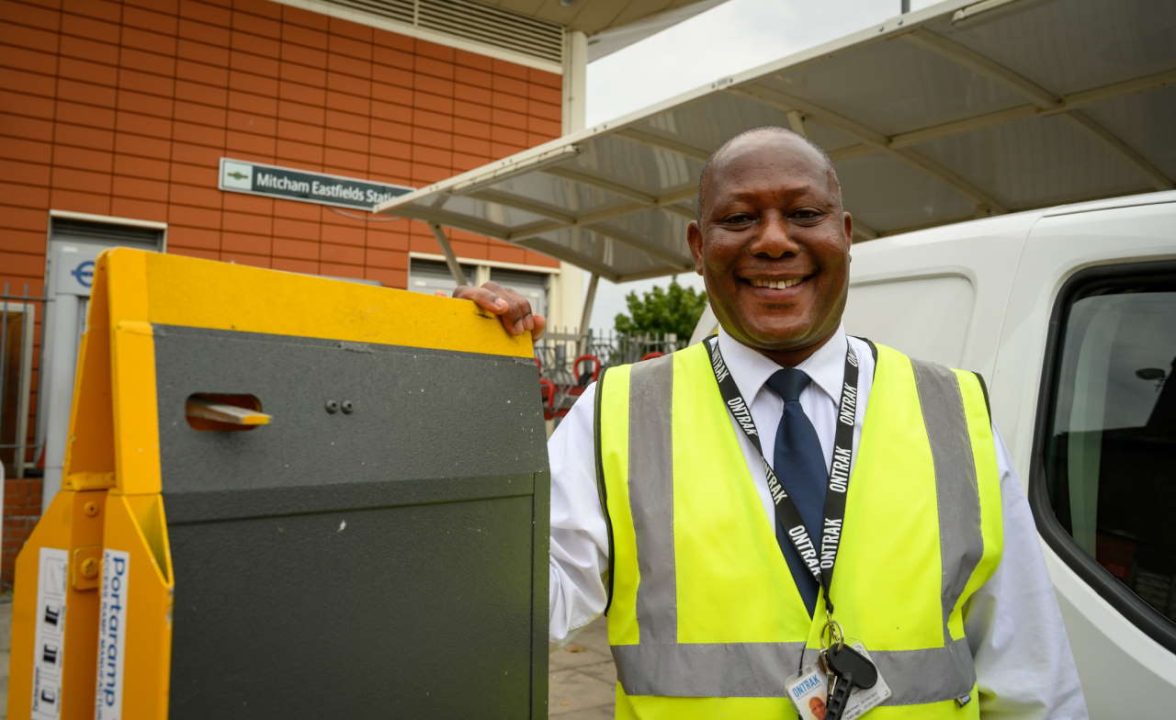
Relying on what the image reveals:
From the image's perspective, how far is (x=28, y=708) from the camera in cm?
112

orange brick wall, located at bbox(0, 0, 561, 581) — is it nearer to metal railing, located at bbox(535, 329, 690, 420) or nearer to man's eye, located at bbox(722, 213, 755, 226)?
metal railing, located at bbox(535, 329, 690, 420)

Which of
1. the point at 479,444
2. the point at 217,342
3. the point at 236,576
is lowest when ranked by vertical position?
the point at 236,576

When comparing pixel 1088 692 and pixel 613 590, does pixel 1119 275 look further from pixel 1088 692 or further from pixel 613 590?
pixel 613 590

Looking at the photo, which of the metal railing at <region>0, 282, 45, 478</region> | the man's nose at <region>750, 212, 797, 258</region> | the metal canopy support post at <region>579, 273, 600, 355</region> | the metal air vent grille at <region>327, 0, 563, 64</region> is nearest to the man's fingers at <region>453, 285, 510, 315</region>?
the man's nose at <region>750, 212, 797, 258</region>

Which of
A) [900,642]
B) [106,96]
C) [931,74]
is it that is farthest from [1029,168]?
[106,96]

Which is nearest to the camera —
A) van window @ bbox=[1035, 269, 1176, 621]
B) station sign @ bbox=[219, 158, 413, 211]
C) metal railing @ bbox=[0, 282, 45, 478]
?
van window @ bbox=[1035, 269, 1176, 621]

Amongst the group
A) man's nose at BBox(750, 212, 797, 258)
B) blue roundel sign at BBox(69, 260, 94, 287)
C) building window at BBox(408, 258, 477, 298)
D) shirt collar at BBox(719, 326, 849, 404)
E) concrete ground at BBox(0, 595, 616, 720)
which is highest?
building window at BBox(408, 258, 477, 298)

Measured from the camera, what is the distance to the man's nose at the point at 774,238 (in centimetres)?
163

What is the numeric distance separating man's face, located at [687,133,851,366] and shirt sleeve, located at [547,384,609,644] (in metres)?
0.39

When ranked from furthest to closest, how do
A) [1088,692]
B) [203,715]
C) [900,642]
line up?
[1088,692]
[900,642]
[203,715]

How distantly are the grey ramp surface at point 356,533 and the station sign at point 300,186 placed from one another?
923 cm

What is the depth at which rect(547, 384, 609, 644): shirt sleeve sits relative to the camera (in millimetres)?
1519

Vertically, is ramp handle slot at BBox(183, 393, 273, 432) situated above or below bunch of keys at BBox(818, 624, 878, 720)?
above

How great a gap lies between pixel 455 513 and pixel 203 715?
0.39 m
